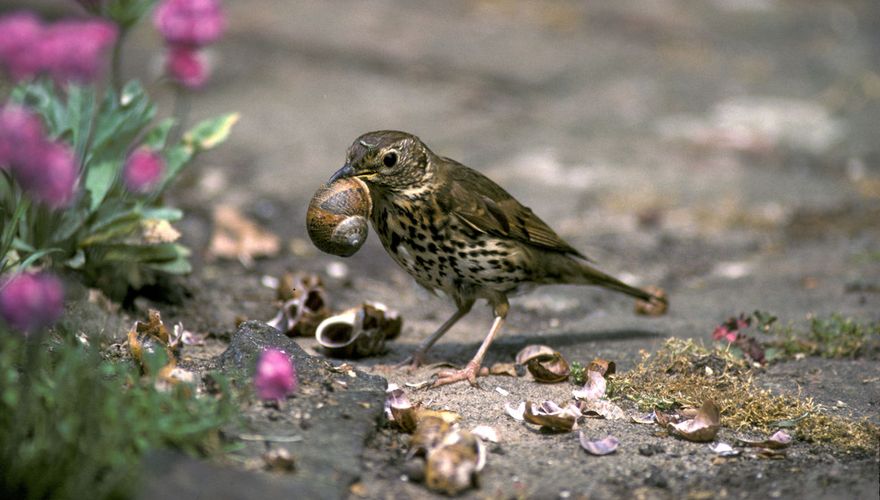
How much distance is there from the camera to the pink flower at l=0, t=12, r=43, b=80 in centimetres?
274

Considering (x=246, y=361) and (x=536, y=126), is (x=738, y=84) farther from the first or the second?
(x=246, y=361)

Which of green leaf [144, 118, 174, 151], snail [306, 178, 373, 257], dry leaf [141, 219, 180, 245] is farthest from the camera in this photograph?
green leaf [144, 118, 174, 151]

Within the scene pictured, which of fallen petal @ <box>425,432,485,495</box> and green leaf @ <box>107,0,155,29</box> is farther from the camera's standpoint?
green leaf @ <box>107,0,155,29</box>

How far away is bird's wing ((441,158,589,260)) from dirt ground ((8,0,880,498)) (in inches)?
24.4

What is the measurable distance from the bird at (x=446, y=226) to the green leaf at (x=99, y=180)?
1309 mm

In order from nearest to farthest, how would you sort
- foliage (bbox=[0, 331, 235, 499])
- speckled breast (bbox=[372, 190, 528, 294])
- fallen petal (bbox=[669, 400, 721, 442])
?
foliage (bbox=[0, 331, 235, 499]) → fallen petal (bbox=[669, 400, 721, 442]) → speckled breast (bbox=[372, 190, 528, 294])

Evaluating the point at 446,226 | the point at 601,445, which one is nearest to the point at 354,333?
the point at 446,226

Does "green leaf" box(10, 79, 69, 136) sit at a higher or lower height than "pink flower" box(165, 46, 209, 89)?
lower

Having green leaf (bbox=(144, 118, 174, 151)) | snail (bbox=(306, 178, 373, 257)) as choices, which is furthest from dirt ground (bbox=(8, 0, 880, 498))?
green leaf (bbox=(144, 118, 174, 151))

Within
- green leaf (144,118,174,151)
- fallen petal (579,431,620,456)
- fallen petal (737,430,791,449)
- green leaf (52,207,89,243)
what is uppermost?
fallen petal (737,430,791,449)

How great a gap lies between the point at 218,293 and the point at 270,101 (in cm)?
475

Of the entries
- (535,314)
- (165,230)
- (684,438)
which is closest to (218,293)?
(165,230)

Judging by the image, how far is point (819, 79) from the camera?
11.7m

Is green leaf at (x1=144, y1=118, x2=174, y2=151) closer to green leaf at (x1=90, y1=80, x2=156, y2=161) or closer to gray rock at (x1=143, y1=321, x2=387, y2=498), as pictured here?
green leaf at (x1=90, y1=80, x2=156, y2=161)
